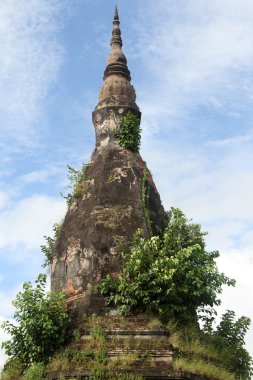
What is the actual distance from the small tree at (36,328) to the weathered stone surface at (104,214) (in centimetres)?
48

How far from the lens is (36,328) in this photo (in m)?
9.20

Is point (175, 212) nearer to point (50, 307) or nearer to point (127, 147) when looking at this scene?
point (127, 147)

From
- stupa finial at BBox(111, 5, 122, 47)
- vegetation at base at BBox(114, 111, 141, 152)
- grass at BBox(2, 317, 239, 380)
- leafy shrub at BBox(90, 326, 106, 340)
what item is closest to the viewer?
grass at BBox(2, 317, 239, 380)

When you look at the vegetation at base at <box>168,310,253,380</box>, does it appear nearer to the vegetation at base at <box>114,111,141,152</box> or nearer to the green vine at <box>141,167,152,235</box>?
the green vine at <box>141,167,152,235</box>

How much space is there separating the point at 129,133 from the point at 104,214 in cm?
241

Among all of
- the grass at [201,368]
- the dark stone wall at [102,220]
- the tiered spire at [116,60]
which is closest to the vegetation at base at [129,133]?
the dark stone wall at [102,220]

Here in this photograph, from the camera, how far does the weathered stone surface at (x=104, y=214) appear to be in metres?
10.2

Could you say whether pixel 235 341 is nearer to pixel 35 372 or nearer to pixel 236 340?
pixel 236 340

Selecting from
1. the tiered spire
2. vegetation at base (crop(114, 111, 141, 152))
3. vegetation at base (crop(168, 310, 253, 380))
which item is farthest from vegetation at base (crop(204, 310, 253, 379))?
the tiered spire

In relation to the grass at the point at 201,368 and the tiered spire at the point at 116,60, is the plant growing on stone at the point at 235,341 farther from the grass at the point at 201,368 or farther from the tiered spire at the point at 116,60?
the tiered spire at the point at 116,60

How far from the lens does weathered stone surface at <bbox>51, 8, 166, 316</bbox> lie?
10184 millimetres

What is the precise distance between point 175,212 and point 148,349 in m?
3.59

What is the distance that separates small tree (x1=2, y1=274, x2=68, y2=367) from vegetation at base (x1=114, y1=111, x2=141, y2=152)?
4132mm

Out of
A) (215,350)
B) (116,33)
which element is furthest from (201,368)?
(116,33)
